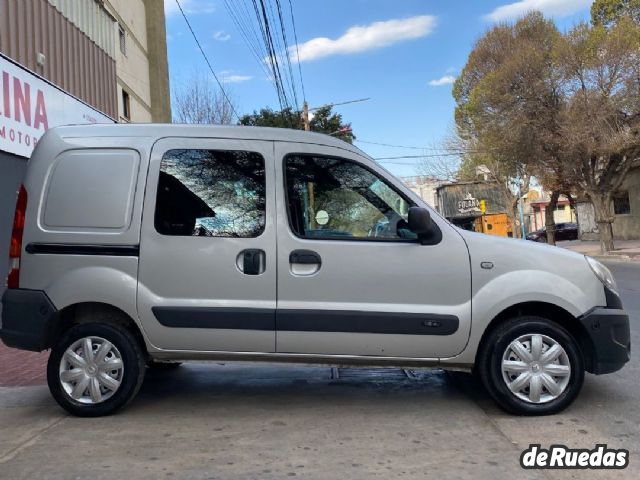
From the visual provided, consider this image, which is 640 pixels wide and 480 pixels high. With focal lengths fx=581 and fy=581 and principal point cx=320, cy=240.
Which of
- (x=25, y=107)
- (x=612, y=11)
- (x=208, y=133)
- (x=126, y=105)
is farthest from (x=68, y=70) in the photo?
(x=612, y=11)

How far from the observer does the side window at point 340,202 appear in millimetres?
4395

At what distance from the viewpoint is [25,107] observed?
31.3 feet

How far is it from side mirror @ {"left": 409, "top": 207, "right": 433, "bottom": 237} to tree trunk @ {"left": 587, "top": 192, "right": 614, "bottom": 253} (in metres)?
21.4

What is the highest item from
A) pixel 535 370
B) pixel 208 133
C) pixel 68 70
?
pixel 68 70

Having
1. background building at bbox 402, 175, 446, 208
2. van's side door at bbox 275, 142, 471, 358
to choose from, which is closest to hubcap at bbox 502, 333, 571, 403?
van's side door at bbox 275, 142, 471, 358

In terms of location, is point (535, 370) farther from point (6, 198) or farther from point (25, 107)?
point (25, 107)

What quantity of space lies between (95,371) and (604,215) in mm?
23077

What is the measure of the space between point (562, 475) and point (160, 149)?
353cm

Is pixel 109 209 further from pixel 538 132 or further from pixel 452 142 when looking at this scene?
pixel 452 142

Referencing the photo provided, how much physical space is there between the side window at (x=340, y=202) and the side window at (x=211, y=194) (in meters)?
0.28

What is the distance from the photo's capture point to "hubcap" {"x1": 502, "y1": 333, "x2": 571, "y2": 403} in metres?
4.24

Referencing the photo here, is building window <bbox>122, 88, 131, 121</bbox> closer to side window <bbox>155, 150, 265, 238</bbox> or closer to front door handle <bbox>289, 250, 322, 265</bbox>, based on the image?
side window <bbox>155, 150, 265, 238</bbox>

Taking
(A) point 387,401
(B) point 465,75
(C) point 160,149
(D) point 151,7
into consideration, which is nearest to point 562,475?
(A) point 387,401

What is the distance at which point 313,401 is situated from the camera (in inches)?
189
